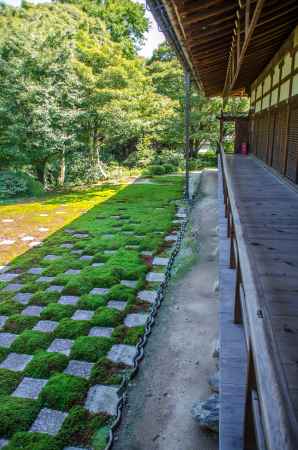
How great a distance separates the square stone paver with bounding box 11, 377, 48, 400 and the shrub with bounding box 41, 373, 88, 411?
0.25 ft

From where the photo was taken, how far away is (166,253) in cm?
664

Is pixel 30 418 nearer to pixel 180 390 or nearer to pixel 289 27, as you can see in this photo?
pixel 180 390

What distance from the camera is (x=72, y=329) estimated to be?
4059 millimetres

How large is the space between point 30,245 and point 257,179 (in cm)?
488

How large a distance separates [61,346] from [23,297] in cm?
149

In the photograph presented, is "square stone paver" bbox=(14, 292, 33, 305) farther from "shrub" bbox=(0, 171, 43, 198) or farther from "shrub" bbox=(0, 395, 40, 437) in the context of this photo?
"shrub" bbox=(0, 171, 43, 198)

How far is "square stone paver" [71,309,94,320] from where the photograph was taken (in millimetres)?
4359

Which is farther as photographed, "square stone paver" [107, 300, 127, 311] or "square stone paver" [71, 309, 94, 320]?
"square stone paver" [107, 300, 127, 311]

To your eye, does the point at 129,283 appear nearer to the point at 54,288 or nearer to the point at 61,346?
the point at 54,288

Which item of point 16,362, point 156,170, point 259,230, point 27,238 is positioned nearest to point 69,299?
point 16,362

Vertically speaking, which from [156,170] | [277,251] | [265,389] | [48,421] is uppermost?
[265,389]

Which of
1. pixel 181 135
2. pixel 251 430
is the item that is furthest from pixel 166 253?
pixel 181 135

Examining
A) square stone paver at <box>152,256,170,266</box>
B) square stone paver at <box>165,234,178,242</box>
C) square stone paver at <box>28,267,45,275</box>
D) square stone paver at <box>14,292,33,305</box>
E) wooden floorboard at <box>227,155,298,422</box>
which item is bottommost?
square stone paver at <box>14,292,33,305</box>

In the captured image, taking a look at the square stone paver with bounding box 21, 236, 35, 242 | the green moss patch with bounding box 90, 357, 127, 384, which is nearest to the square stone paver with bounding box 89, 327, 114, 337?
the green moss patch with bounding box 90, 357, 127, 384
